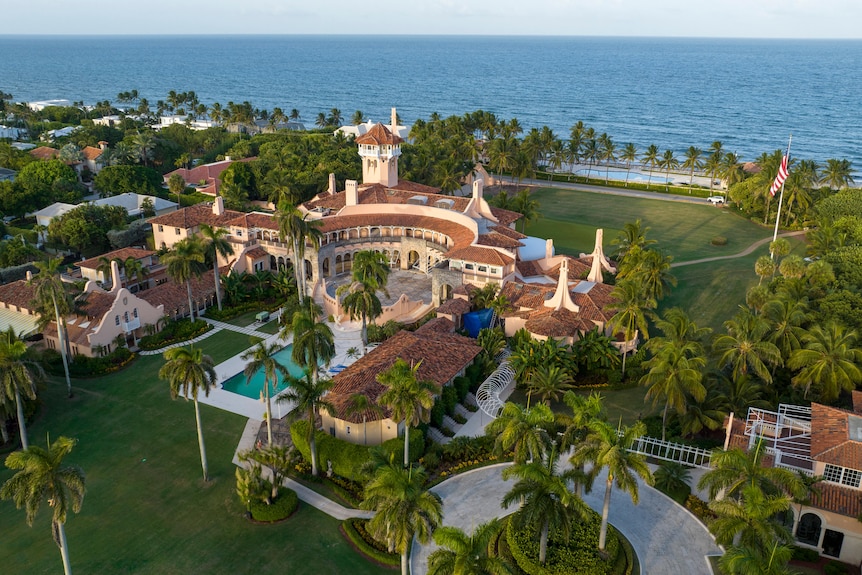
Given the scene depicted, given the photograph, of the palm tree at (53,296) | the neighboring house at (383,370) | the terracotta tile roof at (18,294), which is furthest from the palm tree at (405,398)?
the terracotta tile roof at (18,294)

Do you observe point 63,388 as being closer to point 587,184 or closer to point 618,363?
point 618,363

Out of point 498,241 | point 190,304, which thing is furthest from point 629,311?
point 190,304

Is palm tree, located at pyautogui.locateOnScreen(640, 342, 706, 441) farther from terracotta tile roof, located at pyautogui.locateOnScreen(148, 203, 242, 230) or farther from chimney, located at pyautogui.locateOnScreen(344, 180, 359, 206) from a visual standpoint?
terracotta tile roof, located at pyautogui.locateOnScreen(148, 203, 242, 230)

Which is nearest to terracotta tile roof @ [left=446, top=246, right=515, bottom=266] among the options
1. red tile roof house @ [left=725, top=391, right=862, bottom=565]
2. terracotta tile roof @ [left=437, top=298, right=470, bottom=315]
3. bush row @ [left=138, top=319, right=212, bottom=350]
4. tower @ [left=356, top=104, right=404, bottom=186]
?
terracotta tile roof @ [left=437, top=298, right=470, bottom=315]

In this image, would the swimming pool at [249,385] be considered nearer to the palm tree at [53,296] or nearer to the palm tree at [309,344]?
the palm tree at [309,344]

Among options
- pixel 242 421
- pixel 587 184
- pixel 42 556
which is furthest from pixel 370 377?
pixel 587 184

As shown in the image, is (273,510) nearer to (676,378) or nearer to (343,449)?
(343,449)

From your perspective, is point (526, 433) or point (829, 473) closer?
point (526, 433)
